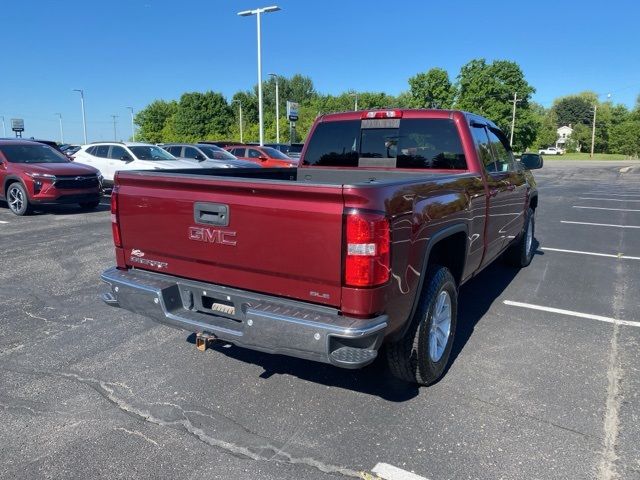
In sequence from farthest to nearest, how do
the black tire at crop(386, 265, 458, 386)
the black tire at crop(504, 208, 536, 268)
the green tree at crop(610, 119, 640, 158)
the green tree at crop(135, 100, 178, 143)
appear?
the green tree at crop(135, 100, 178, 143)
the green tree at crop(610, 119, 640, 158)
the black tire at crop(504, 208, 536, 268)
the black tire at crop(386, 265, 458, 386)

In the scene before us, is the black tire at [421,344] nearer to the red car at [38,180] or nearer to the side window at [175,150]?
the red car at [38,180]

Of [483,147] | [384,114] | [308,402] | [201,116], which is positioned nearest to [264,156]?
[384,114]

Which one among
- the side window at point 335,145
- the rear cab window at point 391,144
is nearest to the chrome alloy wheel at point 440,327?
the rear cab window at point 391,144

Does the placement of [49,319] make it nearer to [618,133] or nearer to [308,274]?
[308,274]

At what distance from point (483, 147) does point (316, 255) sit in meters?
2.61

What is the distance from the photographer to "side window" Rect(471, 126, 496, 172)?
4.39m

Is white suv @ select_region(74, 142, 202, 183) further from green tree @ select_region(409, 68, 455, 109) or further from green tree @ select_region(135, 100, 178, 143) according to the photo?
green tree @ select_region(135, 100, 178, 143)

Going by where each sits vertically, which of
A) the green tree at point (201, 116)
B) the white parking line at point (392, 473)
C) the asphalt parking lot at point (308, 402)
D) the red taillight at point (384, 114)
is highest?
the green tree at point (201, 116)

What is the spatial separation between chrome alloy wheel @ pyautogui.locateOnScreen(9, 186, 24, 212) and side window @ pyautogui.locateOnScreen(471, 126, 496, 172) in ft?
33.8

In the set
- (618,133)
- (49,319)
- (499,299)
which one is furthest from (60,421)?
(618,133)

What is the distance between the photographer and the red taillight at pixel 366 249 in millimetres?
2533

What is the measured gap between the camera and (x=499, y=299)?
5.46 metres

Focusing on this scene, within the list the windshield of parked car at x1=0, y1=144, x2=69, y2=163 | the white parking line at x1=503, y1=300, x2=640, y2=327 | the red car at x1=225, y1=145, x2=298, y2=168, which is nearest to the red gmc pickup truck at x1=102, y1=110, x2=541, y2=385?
the white parking line at x1=503, y1=300, x2=640, y2=327

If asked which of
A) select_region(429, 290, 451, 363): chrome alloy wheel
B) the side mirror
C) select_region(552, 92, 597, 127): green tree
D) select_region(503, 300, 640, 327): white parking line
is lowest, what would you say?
select_region(503, 300, 640, 327): white parking line
